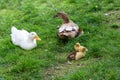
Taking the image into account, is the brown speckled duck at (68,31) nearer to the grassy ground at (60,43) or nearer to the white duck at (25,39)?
the grassy ground at (60,43)

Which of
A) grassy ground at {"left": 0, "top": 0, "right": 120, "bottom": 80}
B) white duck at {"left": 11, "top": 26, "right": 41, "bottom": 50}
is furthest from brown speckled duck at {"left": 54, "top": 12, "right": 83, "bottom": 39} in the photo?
white duck at {"left": 11, "top": 26, "right": 41, "bottom": 50}

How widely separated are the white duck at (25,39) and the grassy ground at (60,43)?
11 centimetres

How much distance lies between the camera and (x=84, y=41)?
7219 millimetres

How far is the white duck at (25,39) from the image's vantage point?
23.3 feet

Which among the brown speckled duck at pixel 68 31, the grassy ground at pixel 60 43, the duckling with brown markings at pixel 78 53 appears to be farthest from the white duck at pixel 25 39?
the duckling with brown markings at pixel 78 53

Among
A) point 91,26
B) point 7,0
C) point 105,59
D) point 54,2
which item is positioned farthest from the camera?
point 7,0

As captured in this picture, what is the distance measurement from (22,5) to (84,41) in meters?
3.68

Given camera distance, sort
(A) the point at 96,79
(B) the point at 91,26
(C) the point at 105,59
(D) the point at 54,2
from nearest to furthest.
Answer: (A) the point at 96,79 → (C) the point at 105,59 → (B) the point at 91,26 → (D) the point at 54,2

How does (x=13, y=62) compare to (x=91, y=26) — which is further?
(x=91, y=26)

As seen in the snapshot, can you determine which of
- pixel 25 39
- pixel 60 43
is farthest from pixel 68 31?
pixel 25 39

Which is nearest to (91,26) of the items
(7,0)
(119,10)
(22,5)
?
(119,10)

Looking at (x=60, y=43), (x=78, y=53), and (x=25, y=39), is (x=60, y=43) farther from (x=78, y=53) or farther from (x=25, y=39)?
(x=78, y=53)

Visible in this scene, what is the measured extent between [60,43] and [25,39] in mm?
735

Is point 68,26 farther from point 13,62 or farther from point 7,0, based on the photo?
point 7,0
